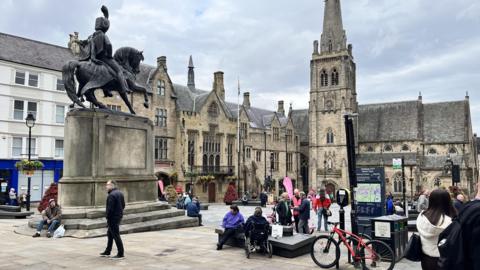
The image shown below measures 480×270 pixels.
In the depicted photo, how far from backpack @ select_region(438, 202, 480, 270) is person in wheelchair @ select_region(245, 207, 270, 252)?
7436 millimetres

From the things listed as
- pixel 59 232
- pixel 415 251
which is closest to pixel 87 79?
pixel 59 232

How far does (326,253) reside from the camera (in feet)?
32.9

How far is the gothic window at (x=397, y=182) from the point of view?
218ft

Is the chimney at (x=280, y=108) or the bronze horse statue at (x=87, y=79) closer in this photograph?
the bronze horse statue at (x=87, y=79)

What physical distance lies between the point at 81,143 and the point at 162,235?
4.26m

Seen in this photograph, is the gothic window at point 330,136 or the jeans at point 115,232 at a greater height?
the gothic window at point 330,136

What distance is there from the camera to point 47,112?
124 ft

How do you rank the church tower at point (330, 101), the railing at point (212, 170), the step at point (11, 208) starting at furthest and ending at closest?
the church tower at point (330, 101), the railing at point (212, 170), the step at point (11, 208)

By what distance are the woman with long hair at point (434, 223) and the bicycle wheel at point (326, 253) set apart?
14.5 feet

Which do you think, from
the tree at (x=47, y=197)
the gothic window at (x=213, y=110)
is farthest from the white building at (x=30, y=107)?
the tree at (x=47, y=197)

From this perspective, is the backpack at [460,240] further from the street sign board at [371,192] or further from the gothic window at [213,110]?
the gothic window at [213,110]

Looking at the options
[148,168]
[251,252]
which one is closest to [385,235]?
[251,252]

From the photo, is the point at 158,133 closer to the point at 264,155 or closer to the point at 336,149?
the point at 264,155

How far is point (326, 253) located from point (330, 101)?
213ft
